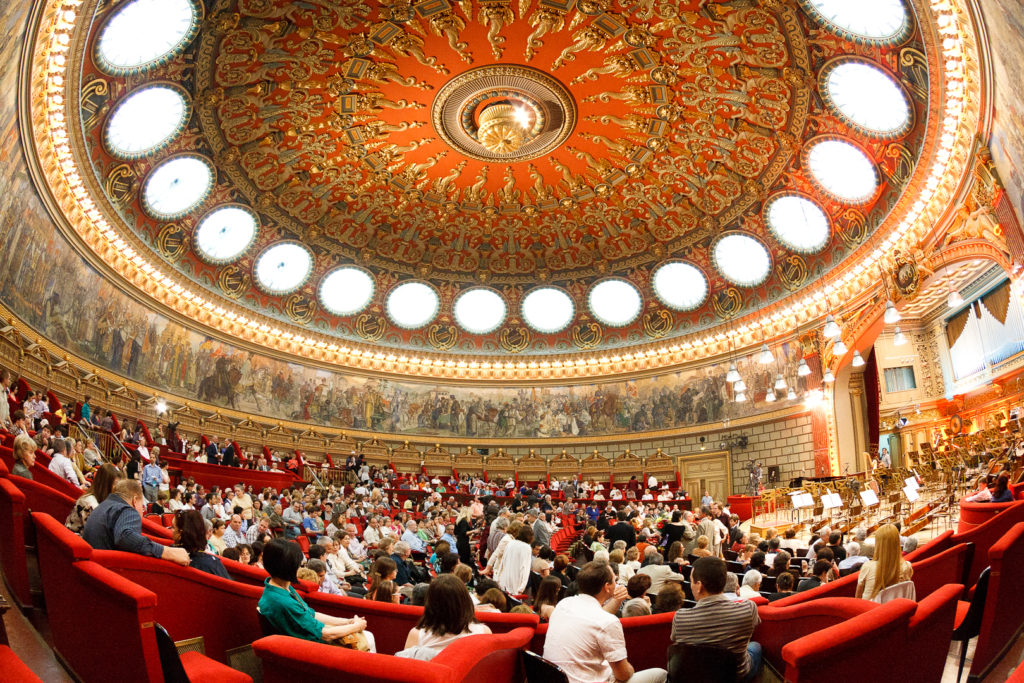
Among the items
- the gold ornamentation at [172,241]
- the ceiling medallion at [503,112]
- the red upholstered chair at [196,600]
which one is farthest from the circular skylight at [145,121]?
the red upholstered chair at [196,600]

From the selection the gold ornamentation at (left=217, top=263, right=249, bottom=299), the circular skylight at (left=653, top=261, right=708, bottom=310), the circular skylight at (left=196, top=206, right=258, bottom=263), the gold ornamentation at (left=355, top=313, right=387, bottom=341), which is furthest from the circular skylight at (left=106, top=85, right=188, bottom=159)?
the circular skylight at (left=653, top=261, right=708, bottom=310)

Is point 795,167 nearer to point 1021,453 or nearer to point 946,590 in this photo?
point 1021,453

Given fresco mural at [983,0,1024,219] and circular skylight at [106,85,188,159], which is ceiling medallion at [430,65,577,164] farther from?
fresco mural at [983,0,1024,219]

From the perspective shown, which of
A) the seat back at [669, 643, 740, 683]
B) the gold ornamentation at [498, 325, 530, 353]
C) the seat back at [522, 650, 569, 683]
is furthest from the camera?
the gold ornamentation at [498, 325, 530, 353]

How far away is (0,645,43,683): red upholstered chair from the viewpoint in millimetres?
2205

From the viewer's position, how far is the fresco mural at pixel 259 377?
1623 cm

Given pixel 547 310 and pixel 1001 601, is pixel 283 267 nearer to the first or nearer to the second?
pixel 547 310

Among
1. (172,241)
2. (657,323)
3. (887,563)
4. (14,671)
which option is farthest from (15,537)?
(657,323)

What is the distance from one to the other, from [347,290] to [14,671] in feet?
97.3

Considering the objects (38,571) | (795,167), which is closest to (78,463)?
(38,571)

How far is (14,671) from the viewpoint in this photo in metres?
2.25

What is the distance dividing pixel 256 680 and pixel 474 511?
52.0 feet

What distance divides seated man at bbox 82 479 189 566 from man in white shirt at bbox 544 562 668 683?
2.38 meters

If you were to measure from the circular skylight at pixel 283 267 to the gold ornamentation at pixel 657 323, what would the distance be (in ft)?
49.6
